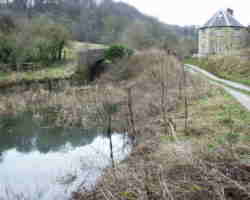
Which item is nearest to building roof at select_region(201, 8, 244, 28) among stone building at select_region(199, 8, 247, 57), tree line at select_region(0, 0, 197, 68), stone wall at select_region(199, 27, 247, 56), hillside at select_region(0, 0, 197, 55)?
stone building at select_region(199, 8, 247, 57)

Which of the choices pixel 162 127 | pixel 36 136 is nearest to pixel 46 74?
pixel 36 136

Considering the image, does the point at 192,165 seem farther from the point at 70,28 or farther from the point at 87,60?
the point at 70,28

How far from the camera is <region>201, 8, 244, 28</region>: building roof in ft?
107

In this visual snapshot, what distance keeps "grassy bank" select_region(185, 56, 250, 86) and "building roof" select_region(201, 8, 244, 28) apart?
8795 mm

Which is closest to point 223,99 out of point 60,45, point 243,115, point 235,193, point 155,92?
point 243,115

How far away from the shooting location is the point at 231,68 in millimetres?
21250

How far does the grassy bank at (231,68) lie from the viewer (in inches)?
737

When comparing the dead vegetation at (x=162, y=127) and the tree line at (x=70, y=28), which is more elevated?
the tree line at (x=70, y=28)

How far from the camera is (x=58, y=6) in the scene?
46.9 meters

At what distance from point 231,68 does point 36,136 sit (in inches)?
656

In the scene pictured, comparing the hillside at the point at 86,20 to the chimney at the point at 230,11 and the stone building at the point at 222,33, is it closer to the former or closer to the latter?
the stone building at the point at 222,33

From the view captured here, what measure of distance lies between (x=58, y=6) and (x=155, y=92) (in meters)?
38.0

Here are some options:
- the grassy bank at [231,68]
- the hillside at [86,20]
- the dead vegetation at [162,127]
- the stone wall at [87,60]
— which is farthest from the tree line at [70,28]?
the dead vegetation at [162,127]

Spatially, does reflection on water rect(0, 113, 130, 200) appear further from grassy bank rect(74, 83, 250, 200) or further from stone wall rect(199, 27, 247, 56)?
stone wall rect(199, 27, 247, 56)
